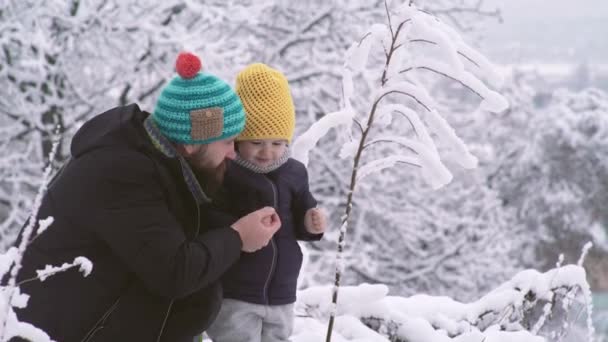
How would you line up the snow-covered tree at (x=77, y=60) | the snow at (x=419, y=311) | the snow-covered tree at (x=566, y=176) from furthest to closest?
the snow-covered tree at (x=566, y=176) < the snow-covered tree at (x=77, y=60) < the snow at (x=419, y=311)

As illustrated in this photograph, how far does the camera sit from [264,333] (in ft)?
7.15

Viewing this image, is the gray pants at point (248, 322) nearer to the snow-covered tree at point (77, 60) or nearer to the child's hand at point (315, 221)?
the child's hand at point (315, 221)

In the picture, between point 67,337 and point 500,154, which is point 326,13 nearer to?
point 67,337

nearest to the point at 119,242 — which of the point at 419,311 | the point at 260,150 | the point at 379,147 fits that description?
the point at 260,150

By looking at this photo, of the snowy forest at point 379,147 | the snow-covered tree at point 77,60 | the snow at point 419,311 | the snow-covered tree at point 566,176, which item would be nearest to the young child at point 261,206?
the snowy forest at point 379,147

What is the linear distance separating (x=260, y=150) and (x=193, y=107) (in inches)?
16.4

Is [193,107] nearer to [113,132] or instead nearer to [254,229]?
[113,132]

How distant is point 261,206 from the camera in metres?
2.09

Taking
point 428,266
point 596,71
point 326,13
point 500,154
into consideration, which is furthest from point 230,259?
point 596,71

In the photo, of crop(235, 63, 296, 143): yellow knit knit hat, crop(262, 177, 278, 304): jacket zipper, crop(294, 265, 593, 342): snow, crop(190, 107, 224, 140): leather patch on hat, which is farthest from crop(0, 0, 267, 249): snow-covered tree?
crop(190, 107, 224, 140): leather patch on hat

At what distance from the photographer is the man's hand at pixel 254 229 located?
1.86 metres

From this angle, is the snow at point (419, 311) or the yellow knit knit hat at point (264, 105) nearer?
the yellow knit knit hat at point (264, 105)

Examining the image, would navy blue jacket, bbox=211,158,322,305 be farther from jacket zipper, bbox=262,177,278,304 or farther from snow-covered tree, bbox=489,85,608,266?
snow-covered tree, bbox=489,85,608,266

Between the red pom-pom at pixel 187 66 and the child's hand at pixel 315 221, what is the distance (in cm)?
70
